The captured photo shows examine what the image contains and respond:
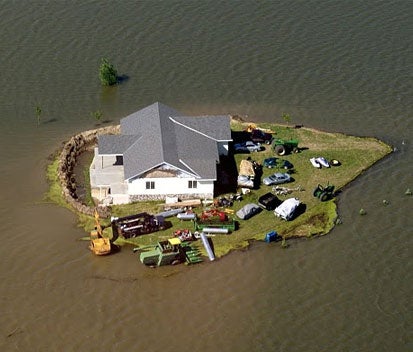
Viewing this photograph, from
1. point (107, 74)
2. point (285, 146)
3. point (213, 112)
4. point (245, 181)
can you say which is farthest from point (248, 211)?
point (107, 74)

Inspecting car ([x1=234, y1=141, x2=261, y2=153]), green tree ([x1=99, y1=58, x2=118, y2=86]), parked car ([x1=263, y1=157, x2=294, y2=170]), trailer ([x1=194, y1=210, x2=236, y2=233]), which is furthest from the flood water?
car ([x1=234, y1=141, x2=261, y2=153])

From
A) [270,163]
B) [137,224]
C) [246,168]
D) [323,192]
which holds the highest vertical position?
[246,168]

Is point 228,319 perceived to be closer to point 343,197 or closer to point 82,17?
point 343,197

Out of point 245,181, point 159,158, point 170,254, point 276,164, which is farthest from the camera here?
point 276,164

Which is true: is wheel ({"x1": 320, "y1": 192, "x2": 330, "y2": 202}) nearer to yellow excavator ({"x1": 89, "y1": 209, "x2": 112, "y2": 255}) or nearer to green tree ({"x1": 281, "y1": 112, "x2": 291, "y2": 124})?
green tree ({"x1": 281, "y1": 112, "x2": 291, "y2": 124})

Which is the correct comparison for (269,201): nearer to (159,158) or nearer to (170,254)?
(159,158)

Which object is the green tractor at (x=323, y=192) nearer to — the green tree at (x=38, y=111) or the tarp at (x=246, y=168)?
the tarp at (x=246, y=168)
